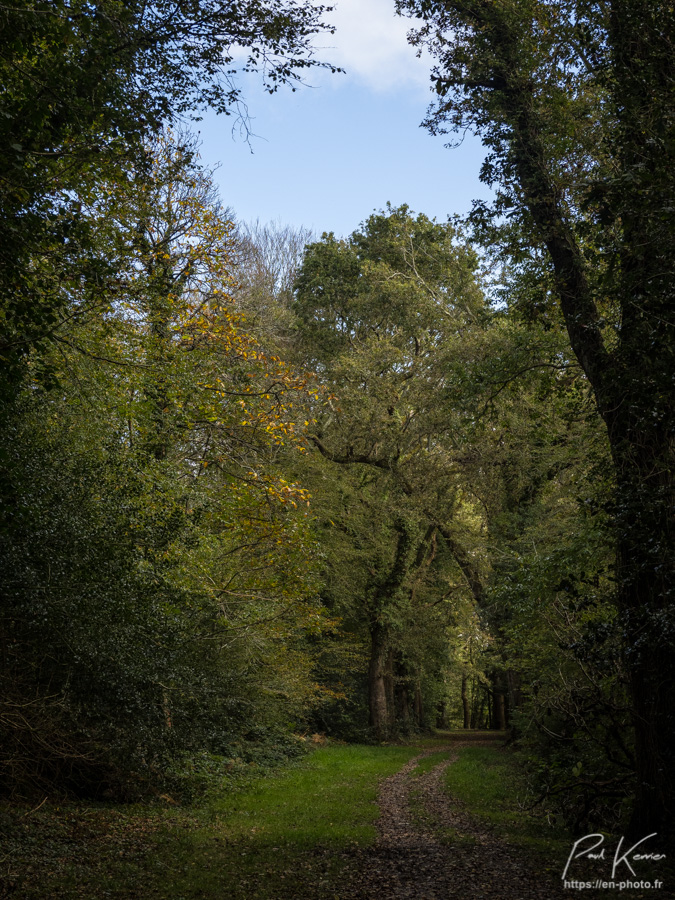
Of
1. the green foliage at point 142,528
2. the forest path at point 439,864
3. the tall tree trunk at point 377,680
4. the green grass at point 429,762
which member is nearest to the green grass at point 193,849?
the forest path at point 439,864

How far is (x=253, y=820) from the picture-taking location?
9695 mm

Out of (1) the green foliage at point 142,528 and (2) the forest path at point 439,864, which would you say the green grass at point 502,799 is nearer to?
(2) the forest path at point 439,864

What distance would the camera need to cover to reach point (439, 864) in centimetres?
705

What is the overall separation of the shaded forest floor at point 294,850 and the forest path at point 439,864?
1 cm

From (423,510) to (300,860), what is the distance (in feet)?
45.8

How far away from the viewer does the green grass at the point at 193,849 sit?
5.98m

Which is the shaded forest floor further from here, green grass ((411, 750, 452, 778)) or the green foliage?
green grass ((411, 750, 452, 778))

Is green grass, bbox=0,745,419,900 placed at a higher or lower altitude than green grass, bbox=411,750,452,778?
higher

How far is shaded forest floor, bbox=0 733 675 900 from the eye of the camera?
19.6 ft

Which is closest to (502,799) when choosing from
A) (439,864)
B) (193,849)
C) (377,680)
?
(439,864)

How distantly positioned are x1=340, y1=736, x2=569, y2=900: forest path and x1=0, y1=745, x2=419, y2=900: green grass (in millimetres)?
310

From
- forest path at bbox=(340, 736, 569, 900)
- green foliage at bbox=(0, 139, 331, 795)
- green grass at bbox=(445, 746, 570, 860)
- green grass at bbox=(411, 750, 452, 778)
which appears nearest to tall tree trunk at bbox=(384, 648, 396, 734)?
green grass at bbox=(411, 750, 452, 778)

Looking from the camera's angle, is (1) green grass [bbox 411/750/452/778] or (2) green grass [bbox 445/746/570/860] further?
(1) green grass [bbox 411/750/452/778]

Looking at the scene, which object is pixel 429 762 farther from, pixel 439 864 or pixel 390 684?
pixel 439 864
